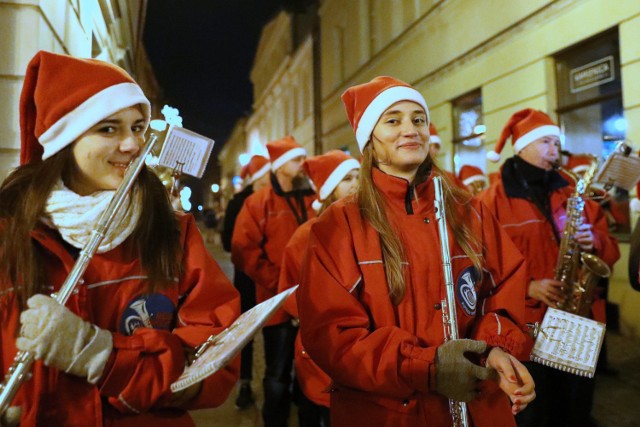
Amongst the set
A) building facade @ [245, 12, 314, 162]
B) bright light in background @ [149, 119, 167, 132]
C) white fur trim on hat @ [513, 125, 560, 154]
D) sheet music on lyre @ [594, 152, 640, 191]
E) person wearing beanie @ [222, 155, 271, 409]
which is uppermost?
building facade @ [245, 12, 314, 162]

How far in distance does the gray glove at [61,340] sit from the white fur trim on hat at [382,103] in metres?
1.44

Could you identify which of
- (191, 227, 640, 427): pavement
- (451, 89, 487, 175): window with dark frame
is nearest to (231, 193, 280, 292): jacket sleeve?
(191, 227, 640, 427): pavement

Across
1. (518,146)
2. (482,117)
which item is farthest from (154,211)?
(482,117)

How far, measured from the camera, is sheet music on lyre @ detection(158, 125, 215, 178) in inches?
65.4

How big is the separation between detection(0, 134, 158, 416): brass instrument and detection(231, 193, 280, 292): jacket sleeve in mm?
3014

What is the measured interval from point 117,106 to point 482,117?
8.69 metres

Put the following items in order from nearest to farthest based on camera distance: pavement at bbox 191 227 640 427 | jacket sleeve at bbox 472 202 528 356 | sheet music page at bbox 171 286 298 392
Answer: sheet music page at bbox 171 286 298 392, jacket sleeve at bbox 472 202 528 356, pavement at bbox 191 227 640 427

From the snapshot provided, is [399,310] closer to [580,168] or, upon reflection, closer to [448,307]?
[448,307]

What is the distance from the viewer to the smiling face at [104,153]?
167 cm

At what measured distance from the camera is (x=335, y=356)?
6.06 feet

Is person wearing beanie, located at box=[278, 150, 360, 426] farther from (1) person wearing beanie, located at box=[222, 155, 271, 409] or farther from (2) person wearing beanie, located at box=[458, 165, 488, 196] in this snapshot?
(2) person wearing beanie, located at box=[458, 165, 488, 196]

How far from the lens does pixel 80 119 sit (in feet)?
5.35

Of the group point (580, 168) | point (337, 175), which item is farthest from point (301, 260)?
point (580, 168)

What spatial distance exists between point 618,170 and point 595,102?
12.5 ft
